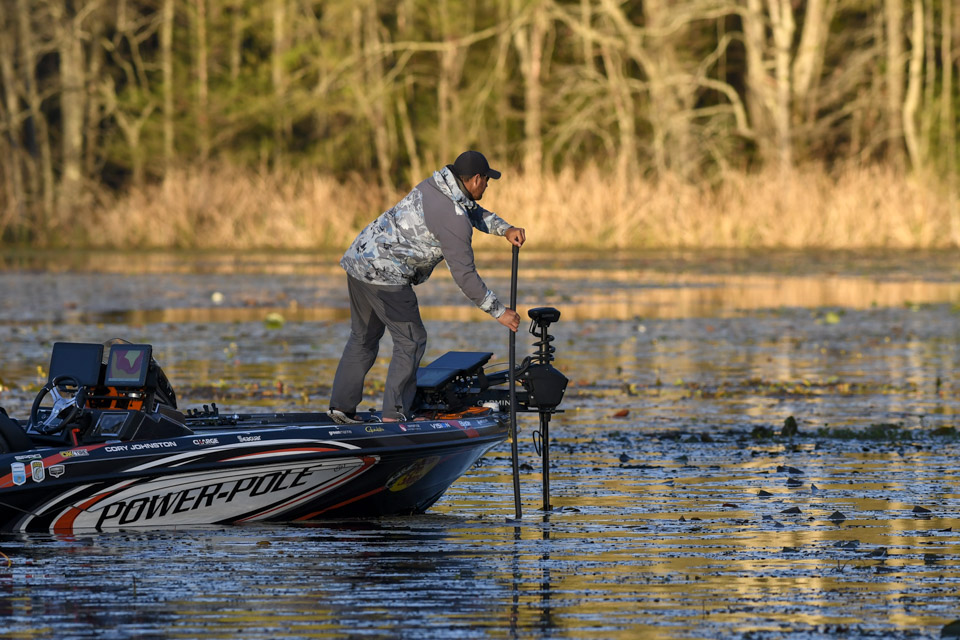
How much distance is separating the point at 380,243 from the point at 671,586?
3.02m

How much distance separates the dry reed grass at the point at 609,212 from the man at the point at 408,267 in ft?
94.7

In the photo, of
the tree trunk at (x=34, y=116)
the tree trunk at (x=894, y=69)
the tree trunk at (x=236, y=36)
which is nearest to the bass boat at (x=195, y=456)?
the tree trunk at (x=894, y=69)

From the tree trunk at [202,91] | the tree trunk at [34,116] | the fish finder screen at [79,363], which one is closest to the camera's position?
the fish finder screen at [79,363]

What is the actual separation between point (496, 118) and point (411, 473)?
4692cm

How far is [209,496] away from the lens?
30.7 feet

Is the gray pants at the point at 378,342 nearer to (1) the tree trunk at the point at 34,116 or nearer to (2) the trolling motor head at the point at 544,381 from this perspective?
(2) the trolling motor head at the point at 544,381

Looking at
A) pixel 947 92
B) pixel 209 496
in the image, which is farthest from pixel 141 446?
pixel 947 92

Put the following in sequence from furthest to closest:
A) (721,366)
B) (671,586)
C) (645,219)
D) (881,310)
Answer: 1. (645,219)
2. (881,310)
3. (721,366)
4. (671,586)

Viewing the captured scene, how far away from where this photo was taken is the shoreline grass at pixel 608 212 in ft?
129

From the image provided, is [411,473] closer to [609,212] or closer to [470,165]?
[470,165]

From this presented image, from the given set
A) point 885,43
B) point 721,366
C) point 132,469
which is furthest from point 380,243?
point 885,43

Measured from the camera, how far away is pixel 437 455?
9.86 meters

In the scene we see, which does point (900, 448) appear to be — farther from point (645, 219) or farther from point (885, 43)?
point (885, 43)

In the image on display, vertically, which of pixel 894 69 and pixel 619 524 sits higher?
pixel 894 69
